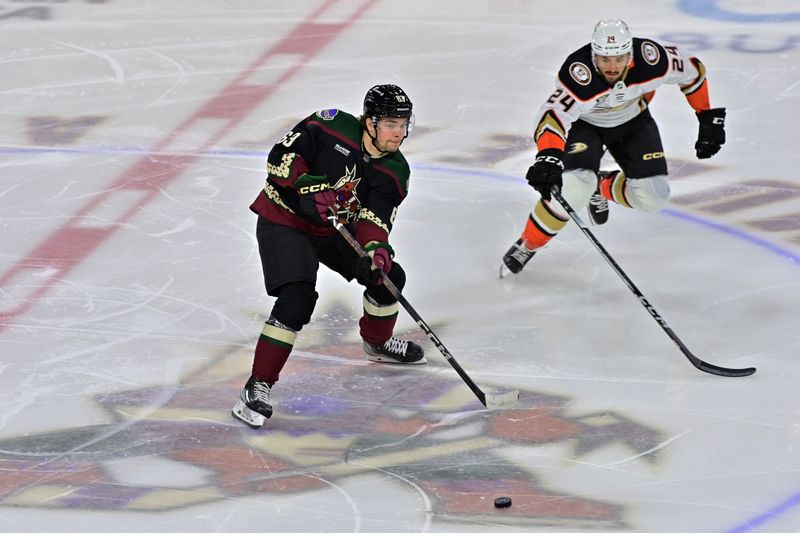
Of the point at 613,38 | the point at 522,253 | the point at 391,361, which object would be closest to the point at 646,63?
the point at 613,38

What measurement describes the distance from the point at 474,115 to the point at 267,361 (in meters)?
3.30

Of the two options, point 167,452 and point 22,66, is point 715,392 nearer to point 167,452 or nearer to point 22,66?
point 167,452

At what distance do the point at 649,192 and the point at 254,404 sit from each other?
1.96 metres

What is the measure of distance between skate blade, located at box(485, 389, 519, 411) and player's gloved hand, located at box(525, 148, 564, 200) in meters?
0.89

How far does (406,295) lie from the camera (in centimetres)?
516

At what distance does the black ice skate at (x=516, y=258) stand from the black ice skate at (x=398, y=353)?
2.82 feet

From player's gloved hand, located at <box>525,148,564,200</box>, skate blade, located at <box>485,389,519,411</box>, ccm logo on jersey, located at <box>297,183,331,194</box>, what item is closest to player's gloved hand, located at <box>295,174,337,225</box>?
ccm logo on jersey, located at <box>297,183,331,194</box>

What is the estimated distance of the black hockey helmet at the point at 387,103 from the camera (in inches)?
161

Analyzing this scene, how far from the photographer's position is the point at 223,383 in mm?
4406

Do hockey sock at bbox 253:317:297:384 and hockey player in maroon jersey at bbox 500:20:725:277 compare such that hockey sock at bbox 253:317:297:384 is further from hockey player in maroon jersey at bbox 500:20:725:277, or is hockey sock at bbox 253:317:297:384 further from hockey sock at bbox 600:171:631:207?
hockey sock at bbox 600:171:631:207

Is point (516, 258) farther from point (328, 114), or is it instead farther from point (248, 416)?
point (248, 416)

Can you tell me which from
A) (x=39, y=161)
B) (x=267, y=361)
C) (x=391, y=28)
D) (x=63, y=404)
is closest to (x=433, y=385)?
(x=267, y=361)

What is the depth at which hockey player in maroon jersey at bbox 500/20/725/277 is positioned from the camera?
196 inches

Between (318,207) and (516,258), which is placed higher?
(318,207)
